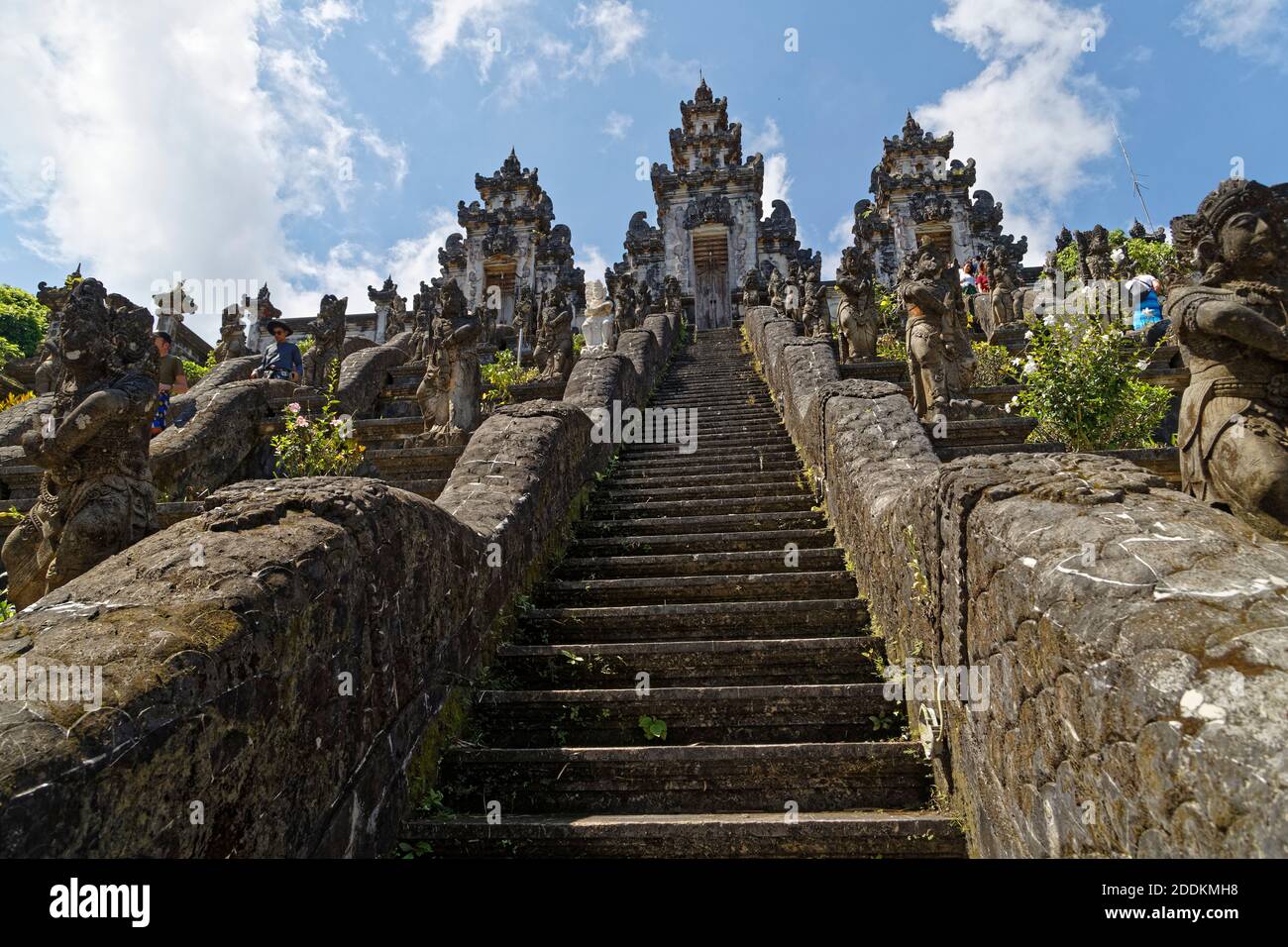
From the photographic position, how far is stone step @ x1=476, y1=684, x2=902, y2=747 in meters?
3.63

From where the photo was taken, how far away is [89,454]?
14.1 feet

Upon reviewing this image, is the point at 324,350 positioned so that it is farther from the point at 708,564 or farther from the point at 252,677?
the point at 252,677

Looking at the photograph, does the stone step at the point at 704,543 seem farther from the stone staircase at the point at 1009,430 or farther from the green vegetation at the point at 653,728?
the green vegetation at the point at 653,728

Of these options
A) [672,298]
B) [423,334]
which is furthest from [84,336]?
[672,298]

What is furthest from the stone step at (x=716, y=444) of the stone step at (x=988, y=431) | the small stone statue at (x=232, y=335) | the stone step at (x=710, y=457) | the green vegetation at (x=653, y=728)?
the small stone statue at (x=232, y=335)

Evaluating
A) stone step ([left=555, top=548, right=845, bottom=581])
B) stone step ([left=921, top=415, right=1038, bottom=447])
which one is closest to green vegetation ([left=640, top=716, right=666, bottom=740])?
stone step ([left=555, top=548, right=845, bottom=581])

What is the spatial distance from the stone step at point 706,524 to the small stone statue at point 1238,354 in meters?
2.73

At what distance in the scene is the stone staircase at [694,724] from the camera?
119 inches

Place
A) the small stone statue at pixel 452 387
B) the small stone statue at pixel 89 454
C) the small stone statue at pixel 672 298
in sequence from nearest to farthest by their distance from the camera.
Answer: the small stone statue at pixel 89 454, the small stone statue at pixel 452 387, the small stone statue at pixel 672 298

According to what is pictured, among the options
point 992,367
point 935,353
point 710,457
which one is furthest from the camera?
point 992,367

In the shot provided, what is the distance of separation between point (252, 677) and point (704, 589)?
3.22 meters

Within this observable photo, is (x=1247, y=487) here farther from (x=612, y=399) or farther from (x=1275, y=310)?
(x=612, y=399)

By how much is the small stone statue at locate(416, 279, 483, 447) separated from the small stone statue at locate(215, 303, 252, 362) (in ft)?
46.0

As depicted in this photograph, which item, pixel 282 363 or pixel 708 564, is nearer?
pixel 708 564
